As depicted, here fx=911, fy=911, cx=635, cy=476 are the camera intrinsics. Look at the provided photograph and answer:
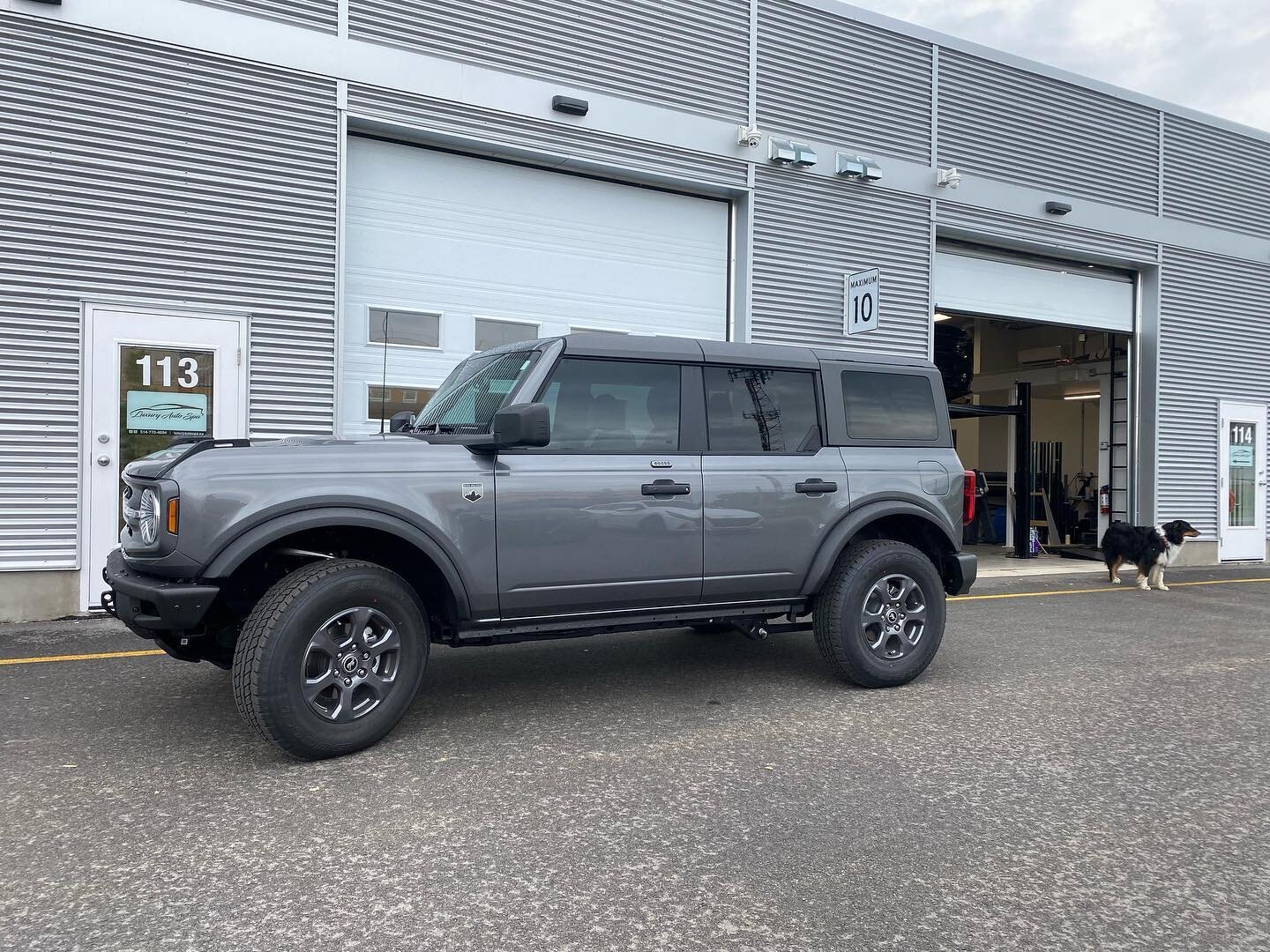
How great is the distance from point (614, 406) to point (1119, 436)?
13.2 meters

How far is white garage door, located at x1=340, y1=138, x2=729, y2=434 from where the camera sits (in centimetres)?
925

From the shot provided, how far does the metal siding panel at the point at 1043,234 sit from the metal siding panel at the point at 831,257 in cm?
58

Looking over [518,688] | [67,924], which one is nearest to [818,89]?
[518,688]

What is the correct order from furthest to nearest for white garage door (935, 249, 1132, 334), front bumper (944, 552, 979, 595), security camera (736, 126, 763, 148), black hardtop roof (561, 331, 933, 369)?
white garage door (935, 249, 1132, 334) → security camera (736, 126, 763, 148) → front bumper (944, 552, 979, 595) → black hardtop roof (561, 331, 933, 369)

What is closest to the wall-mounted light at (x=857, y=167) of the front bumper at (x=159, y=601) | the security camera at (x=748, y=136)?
the security camera at (x=748, y=136)

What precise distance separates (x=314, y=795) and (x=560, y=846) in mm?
1083

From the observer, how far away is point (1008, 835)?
326 centimetres

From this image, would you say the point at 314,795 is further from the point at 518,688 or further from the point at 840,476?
the point at 840,476

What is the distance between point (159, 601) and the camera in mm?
3721

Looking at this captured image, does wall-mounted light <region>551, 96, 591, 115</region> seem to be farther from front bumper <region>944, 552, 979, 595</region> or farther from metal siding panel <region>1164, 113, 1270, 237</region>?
metal siding panel <region>1164, 113, 1270, 237</region>

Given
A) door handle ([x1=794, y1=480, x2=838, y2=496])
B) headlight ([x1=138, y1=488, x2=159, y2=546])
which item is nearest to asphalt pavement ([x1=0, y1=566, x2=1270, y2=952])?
headlight ([x1=138, y1=488, x2=159, y2=546])

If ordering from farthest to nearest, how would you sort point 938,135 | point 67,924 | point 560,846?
point 938,135
point 560,846
point 67,924

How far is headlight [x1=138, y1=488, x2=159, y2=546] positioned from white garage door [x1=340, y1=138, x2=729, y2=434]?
17.0 ft

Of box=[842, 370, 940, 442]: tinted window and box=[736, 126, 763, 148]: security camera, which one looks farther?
box=[736, 126, 763, 148]: security camera
